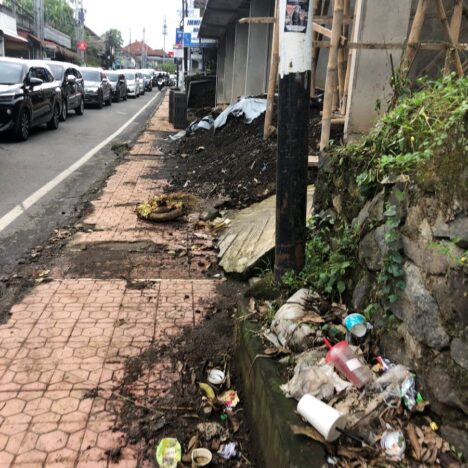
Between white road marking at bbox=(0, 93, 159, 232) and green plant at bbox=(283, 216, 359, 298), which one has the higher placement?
green plant at bbox=(283, 216, 359, 298)

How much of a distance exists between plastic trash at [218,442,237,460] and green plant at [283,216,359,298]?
1.08 meters

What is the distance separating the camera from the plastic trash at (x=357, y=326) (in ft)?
9.31

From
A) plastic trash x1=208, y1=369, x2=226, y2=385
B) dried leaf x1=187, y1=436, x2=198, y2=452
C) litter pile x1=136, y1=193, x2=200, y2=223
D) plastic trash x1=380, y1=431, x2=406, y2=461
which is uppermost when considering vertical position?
plastic trash x1=380, y1=431, x2=406, y2=461

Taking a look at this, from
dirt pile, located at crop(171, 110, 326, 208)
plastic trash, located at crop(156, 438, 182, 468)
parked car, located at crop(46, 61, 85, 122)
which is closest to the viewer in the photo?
plastic trash, located at crop(156, 438, 182, 468)

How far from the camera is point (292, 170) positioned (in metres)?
3.43

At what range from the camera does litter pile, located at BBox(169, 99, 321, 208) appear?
745 centimetres

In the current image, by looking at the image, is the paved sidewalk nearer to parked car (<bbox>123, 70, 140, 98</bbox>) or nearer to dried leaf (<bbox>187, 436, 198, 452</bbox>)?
dried leaf (<bbox>187, 436, 198, 452</bbox>)

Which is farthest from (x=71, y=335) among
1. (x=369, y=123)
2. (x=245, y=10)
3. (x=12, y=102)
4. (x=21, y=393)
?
(x=245, y=10)

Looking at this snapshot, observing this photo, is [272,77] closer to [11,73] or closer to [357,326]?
[357,326]

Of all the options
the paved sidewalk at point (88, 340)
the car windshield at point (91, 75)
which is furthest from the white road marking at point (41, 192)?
the car windshield at point (91, 75)

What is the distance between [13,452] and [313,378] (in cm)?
156

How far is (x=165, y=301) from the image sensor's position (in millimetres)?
4484

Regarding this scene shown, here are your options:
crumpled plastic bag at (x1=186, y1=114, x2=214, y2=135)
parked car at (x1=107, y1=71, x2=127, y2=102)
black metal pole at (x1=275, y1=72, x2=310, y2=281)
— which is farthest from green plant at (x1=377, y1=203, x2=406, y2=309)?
parked car at (x1=107, y1=71, x2=127, y2=102)

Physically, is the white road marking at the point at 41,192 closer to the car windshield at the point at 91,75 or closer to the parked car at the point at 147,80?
the car windshield at the point at 91,75
